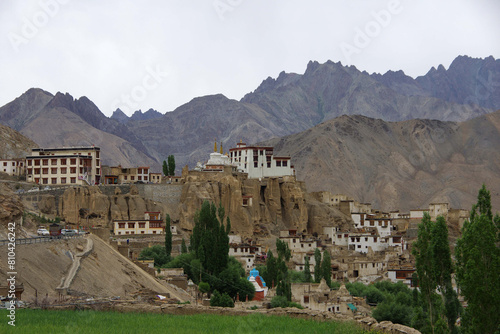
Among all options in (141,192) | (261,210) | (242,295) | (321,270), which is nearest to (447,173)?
(261,210)

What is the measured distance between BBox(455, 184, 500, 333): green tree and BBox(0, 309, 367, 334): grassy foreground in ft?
14.7

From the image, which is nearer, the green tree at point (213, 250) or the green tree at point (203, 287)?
the green tree at point (203, 287)

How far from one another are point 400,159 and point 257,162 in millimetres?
85739

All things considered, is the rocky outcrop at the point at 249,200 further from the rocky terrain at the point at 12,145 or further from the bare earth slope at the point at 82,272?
the bare earth slope at the point at 82,272

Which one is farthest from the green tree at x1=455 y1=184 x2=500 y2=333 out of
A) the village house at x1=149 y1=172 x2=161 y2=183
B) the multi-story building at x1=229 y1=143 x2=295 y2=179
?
the multi-story building at x1=229 y1=143 x2=295 y2=179

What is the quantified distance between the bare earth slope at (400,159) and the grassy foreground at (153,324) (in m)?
114

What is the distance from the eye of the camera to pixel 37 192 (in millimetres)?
73312

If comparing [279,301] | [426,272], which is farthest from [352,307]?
[426,272]

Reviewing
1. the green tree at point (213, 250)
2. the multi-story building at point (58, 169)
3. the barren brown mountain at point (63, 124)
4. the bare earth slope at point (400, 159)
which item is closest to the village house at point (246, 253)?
the green tree at point (213, 250)

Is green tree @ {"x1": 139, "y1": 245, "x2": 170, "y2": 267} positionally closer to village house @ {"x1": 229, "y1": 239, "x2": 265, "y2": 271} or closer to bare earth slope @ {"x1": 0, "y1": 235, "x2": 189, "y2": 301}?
village house @ {"x1": 229, "y1": 239, "x2": 265, "y2": 271}

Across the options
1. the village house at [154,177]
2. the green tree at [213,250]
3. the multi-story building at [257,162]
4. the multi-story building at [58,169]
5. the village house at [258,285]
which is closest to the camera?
the green tree at [213,250]

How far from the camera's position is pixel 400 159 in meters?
171

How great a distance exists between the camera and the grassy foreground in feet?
85.0

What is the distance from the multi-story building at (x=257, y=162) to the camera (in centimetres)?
9069
